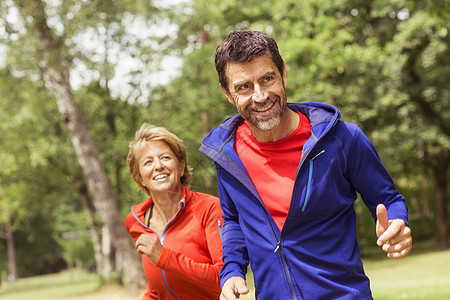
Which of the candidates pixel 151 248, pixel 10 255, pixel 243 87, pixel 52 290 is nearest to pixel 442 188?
pixel 52 290

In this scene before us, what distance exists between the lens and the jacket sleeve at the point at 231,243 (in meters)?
2.72

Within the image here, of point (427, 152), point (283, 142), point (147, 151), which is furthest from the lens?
point (427, 152)

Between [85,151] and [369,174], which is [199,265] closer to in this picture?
[369,174]

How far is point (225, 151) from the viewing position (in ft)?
9.11

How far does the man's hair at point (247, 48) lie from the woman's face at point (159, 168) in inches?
37.9

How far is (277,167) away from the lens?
8.73 ft

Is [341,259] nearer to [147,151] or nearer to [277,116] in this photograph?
[277,116]

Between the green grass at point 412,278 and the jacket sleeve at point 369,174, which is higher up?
the jacket sleeve at point 369,174

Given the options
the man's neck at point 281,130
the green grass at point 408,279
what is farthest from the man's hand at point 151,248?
the green grass at point 408,279

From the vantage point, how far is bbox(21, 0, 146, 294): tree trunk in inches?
625

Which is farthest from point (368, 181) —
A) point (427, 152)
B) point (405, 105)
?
point (427, 152)

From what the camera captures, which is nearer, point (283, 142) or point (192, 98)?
point (283, 142)

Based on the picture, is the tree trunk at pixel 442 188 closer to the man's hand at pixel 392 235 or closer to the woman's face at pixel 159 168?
the woman's face at pixel 159 168

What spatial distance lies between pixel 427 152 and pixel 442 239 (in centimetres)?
495
